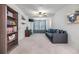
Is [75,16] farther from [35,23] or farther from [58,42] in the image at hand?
[35,23]

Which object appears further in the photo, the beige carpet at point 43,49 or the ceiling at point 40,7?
the ceiling at point 40,7

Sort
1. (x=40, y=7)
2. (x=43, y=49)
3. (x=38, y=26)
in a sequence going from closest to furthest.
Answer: (x=43, y=49)
(x=40, y=7)
(x=38, y=26)

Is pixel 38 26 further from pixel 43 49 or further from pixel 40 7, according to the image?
pixel 43 49

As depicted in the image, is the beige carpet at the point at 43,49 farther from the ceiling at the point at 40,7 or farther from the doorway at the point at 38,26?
the doorway at the point at 38,26

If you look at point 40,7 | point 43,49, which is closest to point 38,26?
point 40,7

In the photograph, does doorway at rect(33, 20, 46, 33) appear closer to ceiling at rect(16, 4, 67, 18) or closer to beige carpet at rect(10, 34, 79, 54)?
ceiling at rect(16, 4, 67, 18)

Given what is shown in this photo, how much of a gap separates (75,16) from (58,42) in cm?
214

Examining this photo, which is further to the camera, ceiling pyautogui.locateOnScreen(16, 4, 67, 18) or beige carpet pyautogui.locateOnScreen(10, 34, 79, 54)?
ceiling pyautogui.locateOnScreen(16, 4, 67, 18)

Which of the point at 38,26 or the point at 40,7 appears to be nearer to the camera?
the point at 40,7

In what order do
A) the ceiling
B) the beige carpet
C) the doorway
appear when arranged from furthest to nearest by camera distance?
the doorway, the ceiling, the beige carpet

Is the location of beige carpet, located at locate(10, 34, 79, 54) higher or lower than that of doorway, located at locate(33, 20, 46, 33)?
lower

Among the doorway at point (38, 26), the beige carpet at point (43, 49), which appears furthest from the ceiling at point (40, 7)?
the doorway at point (38, 26)

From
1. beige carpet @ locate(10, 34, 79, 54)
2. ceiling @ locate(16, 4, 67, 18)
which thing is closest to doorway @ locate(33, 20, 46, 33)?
ceiling @ locate(16, 4, 67, 18)

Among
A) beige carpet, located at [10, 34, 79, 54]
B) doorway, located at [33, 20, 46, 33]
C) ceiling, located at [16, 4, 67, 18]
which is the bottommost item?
beige carpet, located at [10, 34, 79, 54]
